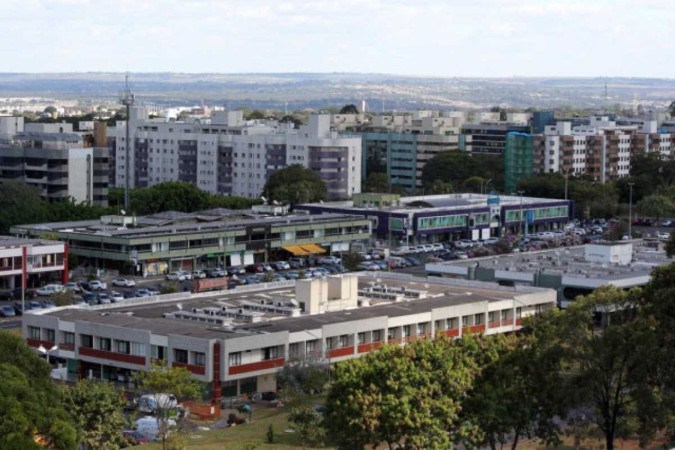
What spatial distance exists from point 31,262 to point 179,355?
1329 centimetres

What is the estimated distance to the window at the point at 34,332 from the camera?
28.8 m

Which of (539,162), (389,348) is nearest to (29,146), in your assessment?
(539,162)

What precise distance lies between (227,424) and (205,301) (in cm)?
692

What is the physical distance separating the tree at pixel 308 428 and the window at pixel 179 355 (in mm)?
4196

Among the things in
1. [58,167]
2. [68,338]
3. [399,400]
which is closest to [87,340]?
[68,338]

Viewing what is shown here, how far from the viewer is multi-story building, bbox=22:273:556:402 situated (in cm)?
2641

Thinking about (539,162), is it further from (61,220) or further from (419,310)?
(419,310)

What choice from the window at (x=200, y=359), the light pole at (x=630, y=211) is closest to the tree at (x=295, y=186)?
the light pole at (x=630, y=211)

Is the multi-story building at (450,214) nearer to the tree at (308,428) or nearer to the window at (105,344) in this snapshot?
the window at (105,344)

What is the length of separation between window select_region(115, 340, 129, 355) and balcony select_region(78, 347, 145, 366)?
0.20 feet

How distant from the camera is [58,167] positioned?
171 ft

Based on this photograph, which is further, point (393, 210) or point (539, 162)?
point (539, 162)

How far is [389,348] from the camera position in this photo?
20797 mm

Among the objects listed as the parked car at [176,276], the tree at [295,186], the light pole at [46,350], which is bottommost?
the parked car at [176,276]
